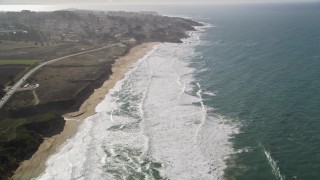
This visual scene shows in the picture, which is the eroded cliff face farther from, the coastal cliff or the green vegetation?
the green vegetation

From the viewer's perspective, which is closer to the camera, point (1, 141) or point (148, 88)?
point (1, 141)

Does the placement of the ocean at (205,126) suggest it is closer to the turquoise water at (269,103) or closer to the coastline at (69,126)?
the turquoise water at (269,103)

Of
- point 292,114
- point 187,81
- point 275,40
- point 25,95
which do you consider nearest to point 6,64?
point 25,95

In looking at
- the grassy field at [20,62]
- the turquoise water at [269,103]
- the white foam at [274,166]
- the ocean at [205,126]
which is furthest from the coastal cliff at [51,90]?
the white foam at [274,166]

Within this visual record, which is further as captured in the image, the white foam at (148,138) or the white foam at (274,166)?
the white foam at (148,138)

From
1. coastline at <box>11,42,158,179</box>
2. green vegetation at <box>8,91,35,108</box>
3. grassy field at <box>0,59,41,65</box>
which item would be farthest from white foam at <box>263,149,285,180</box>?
grassy field at <box>0,59,41,65</box>

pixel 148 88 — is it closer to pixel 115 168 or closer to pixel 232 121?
pixel 232 121

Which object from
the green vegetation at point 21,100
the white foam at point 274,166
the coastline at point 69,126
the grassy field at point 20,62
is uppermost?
the grassy field at point 20,62
